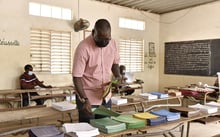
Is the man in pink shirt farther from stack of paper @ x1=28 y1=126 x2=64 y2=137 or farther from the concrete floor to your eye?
the concrete floor

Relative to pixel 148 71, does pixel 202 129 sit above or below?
below

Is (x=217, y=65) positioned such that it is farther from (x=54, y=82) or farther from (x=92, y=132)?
(x=92, y=132)

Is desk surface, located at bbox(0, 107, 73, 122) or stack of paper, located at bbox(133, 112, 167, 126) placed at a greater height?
stack of paper, located at bbox(133, 112, 167, 126)

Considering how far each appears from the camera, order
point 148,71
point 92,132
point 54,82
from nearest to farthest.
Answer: point 92,132
point 54,82
point 148,71

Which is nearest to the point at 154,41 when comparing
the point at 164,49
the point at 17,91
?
the point at 164,49

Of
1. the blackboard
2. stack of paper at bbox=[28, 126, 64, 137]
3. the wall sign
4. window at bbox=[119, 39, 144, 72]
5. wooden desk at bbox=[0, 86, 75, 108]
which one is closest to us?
stack of paper at bbox=[28, 126, 64, 137]

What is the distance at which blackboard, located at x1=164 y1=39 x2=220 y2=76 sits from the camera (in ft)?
20.0

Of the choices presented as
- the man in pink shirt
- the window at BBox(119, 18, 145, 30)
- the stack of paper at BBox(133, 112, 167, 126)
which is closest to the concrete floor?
the stack of paper at BBox(133, 112, 167, 126)

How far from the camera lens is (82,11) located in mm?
6023

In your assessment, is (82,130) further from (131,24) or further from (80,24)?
(131,24)

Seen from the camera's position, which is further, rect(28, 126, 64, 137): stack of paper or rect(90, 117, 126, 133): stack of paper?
rect(90, 117, 126, 133): stack of paper

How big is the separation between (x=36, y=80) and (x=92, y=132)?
12.7 ft

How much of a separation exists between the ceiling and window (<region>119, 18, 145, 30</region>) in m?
0.41

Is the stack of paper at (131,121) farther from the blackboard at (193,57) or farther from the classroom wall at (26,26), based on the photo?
the blackboard at (193,57)
